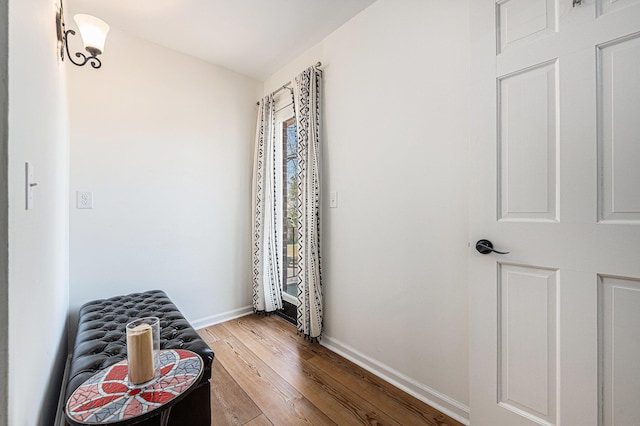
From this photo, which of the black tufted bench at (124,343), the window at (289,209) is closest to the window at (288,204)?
the window at (289,209)

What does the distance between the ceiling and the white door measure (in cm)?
117

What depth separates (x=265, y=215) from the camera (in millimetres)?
2814

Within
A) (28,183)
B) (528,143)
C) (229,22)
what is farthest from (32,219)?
(229,22)

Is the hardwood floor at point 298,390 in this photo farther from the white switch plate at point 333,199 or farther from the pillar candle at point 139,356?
the white switch plate at point 333,199

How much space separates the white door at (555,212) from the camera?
95 centimetres

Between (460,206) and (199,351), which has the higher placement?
(460,206)

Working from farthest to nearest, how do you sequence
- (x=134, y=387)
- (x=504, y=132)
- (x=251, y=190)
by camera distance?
1. (x=251, y=190)
2. (x=504, y=132)
3. (x=134, y=387)

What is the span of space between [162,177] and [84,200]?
0.57m

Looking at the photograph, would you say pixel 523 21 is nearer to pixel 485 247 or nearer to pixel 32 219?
pixel 485 247

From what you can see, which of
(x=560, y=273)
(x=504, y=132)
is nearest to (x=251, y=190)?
(x=504, y=132)

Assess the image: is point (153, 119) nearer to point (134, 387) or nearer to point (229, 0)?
point (229, 0)

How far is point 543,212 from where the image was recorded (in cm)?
111

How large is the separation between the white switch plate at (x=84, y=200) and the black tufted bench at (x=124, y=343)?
71cm

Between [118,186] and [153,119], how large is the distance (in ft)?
Answer: 2.11
